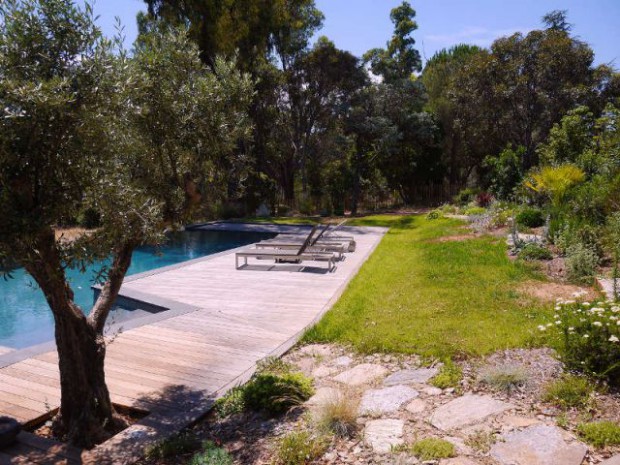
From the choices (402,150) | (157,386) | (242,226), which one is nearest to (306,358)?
(157,386)

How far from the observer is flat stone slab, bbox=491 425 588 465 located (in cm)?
338

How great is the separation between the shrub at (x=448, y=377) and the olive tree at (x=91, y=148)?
3036 mm

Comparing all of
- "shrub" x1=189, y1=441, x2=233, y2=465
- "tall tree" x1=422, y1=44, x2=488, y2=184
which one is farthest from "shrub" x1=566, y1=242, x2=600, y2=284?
"tall tree" x1=422, y1=44, x2=488, y2=184

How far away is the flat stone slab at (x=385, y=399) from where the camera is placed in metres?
4.37

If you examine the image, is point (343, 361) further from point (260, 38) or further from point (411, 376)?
point (260, 38)

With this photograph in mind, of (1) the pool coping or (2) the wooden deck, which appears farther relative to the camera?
(1) the pool coping

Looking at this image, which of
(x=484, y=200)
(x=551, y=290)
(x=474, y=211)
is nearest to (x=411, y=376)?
(x=551, y=290)

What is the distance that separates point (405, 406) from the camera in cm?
439

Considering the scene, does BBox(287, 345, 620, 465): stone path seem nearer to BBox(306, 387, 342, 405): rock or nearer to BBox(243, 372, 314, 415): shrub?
BBox(306, 387, 342, 405): rock

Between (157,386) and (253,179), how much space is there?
72.2 feet

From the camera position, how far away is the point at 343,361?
18.8 feet

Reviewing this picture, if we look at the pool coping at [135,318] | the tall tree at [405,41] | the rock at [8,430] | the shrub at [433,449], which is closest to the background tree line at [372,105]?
the tall tree at [405,41]

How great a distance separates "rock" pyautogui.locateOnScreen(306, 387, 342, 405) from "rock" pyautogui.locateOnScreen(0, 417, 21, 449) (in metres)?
2.60

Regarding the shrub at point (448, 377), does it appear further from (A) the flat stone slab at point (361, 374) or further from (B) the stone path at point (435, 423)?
(A) the flat stone slab at point (361, 374)
